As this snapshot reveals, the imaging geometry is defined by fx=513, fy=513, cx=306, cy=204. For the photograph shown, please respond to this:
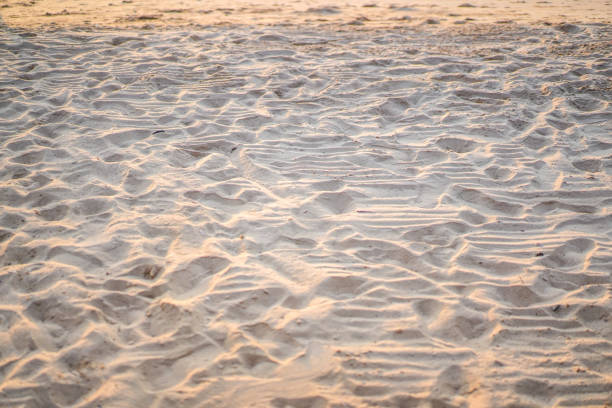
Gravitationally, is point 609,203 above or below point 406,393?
above

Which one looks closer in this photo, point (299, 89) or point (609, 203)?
point (609, 203)

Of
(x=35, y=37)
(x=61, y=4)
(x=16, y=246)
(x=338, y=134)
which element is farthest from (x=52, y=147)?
(x=61, y=4)

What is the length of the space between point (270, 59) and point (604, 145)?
11.3ft

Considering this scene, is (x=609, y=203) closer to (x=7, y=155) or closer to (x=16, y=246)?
(x=16, y=246)

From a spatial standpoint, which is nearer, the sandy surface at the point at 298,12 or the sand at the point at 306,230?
the sand at the point at 306,230

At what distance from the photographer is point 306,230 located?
10.3 feet

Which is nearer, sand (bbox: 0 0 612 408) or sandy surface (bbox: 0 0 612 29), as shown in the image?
sand (bbox: 0 0 612 408)

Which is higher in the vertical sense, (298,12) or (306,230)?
(298,12)

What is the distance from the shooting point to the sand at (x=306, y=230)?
2260 millimetres

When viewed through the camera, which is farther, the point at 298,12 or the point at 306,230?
the point at 298,12

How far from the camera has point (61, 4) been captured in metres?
8.52

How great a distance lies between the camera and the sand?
7.41 ft

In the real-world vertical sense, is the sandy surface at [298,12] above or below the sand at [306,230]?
above

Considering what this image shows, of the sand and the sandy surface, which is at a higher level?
the sandy surface
